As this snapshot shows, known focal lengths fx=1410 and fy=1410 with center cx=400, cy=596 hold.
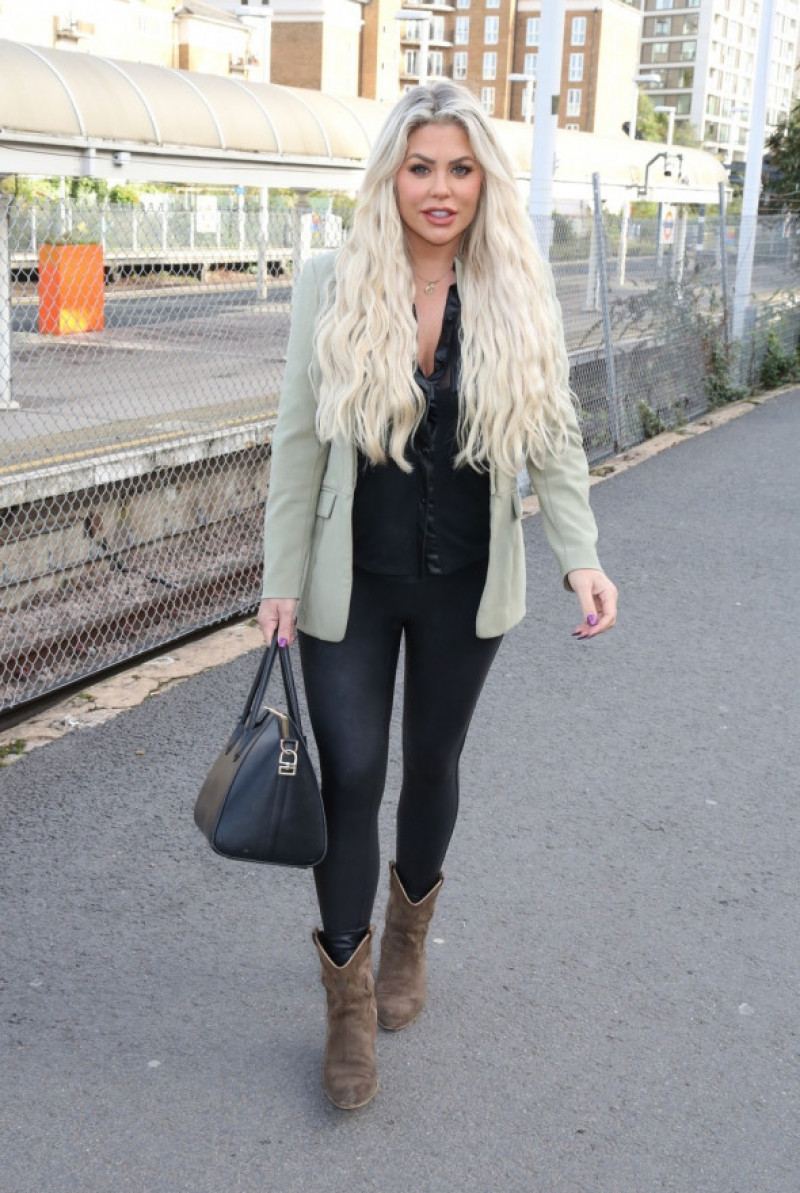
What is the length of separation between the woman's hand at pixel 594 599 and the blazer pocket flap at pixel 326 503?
0.48 meters

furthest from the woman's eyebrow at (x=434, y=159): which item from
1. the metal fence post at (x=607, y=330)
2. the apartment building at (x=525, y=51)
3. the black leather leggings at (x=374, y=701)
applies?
the apartment building at (x=525, y=51)

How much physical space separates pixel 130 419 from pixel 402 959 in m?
4.15

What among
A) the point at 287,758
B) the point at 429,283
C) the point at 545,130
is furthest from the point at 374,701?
the point at 545,130

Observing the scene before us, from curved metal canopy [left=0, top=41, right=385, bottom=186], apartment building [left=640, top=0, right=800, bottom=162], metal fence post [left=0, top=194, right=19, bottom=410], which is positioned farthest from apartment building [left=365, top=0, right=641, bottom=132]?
metal fence post [left=0, top=194, right=19, bottom=410]

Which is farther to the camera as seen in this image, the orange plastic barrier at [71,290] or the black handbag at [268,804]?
the orange plastic barrier at [71,290]

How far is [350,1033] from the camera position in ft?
8.95

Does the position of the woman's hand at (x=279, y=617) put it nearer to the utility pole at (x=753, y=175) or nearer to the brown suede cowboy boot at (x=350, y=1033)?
the brown suede cowboy boot at (x=350, y=1033)

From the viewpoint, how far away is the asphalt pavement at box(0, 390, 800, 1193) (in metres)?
2.58

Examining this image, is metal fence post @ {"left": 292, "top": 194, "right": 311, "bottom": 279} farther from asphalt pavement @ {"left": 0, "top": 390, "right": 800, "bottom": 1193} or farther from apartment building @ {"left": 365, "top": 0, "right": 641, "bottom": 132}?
apartment building @ {"left": 365, "top": 0, "right": 641, "bottom": 132}

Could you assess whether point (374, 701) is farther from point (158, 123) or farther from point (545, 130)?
point (158, 123)

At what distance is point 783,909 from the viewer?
11.8 feet

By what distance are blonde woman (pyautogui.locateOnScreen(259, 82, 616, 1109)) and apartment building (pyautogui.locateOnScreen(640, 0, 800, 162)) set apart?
461ft

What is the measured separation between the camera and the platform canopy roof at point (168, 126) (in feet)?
42.0

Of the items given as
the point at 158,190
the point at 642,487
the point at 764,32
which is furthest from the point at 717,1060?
the point at 158,190
